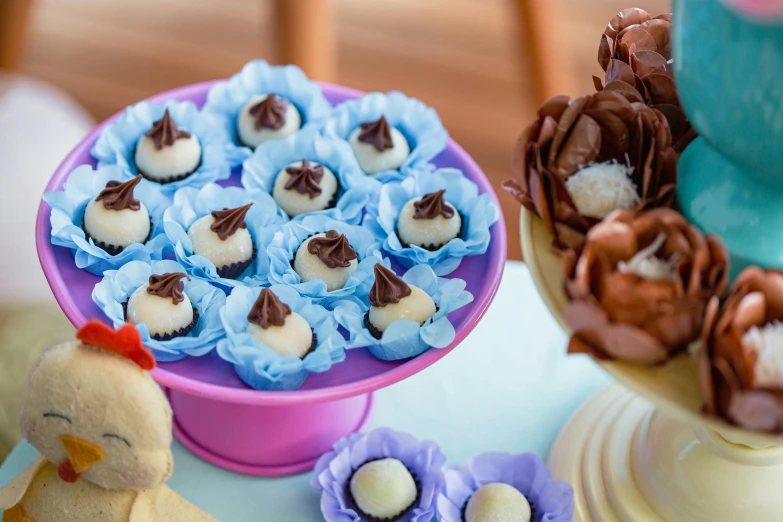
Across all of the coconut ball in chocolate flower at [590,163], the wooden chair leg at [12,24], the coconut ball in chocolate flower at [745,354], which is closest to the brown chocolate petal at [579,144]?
the coconut ball in chocolate flower at [590,163]

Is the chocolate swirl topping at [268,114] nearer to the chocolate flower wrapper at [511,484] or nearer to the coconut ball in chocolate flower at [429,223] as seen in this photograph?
the coconut ball in chocolate flower at [429,223]

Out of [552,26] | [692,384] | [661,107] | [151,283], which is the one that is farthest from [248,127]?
[552,26]

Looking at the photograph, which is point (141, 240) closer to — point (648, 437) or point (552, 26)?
point (648, 437)

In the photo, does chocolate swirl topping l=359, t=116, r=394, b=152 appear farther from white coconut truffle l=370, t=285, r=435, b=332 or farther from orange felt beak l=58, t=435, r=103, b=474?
orange felt beak l=58, t=435, r=103, b=474

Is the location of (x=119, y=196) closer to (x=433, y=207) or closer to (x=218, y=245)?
(x=218, y=245)

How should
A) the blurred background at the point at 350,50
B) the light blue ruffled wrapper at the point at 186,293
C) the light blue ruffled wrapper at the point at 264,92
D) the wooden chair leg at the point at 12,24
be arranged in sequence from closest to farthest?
the light blue ruffled wrapper at the point at 186,293 < the light blue ruffled wrapper at the point at 264,92 < the wooden chair leg at the point at 12,24 < the blurred background at the point at 350,50

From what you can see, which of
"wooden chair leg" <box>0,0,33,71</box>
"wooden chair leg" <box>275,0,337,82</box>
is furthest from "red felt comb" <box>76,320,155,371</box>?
"wooden chair leg" <box>0,0,33,71</box>
